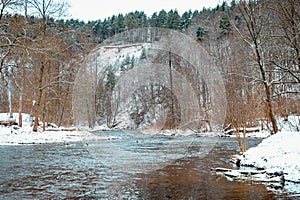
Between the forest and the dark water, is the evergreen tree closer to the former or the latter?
the forest

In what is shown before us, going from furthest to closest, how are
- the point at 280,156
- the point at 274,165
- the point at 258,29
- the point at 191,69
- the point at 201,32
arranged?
the point at 201,32
the point at 191,69
the point at 258,29
the point at 280,156
the point at 274,165

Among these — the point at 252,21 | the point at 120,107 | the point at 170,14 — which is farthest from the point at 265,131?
the point at 170,14

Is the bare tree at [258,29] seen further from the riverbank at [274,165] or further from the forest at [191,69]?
the riverbank at [274,165]

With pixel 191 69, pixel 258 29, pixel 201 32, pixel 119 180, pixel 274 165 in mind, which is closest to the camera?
pixel 119 180

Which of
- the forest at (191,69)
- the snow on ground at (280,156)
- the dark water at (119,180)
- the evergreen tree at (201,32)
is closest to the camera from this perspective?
the dark water at (119,180)

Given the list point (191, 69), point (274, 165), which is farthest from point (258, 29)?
point (191, 69)

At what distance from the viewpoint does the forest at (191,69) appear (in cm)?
1322

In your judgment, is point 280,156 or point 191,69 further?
point 191,69

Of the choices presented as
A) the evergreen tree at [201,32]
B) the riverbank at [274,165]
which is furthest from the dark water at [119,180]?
the evergreen tree at [201,32]

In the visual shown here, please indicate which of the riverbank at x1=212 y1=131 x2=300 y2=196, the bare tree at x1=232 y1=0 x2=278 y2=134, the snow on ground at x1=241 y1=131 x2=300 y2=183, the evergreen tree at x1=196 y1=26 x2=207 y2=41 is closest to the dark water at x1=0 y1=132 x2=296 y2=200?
the riverbank at x1=212 y1=131 x2=300 y2=196

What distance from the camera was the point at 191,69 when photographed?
41031 mm

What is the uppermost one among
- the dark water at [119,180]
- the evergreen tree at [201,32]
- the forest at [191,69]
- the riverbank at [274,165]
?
the evergreen tree at [201,32]

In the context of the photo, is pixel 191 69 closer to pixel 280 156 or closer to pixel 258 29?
pixel 258 29

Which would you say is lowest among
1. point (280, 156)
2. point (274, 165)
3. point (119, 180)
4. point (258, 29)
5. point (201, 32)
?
point (119, 180)
